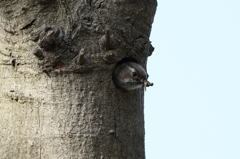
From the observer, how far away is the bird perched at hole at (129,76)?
106cm

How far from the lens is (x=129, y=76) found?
1062 mm

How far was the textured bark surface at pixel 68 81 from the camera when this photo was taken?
3.42 ft

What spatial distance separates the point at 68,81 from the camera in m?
1.05

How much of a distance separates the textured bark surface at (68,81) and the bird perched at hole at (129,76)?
16 mm

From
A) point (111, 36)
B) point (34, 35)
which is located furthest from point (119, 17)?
point (34, 35)

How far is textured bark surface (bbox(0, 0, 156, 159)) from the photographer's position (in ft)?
3.42

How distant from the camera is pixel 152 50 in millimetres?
1188

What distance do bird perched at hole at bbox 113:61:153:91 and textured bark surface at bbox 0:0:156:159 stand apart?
16 millimetres

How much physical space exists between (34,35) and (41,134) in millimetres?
193

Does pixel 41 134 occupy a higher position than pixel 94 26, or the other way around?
pixel 94 26

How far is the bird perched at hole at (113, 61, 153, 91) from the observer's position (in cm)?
106

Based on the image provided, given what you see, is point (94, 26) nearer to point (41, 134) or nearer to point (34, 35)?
point (34, 35)

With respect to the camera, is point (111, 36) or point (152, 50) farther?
point (152, 50)

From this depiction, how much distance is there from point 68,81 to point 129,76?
0.12 metres
